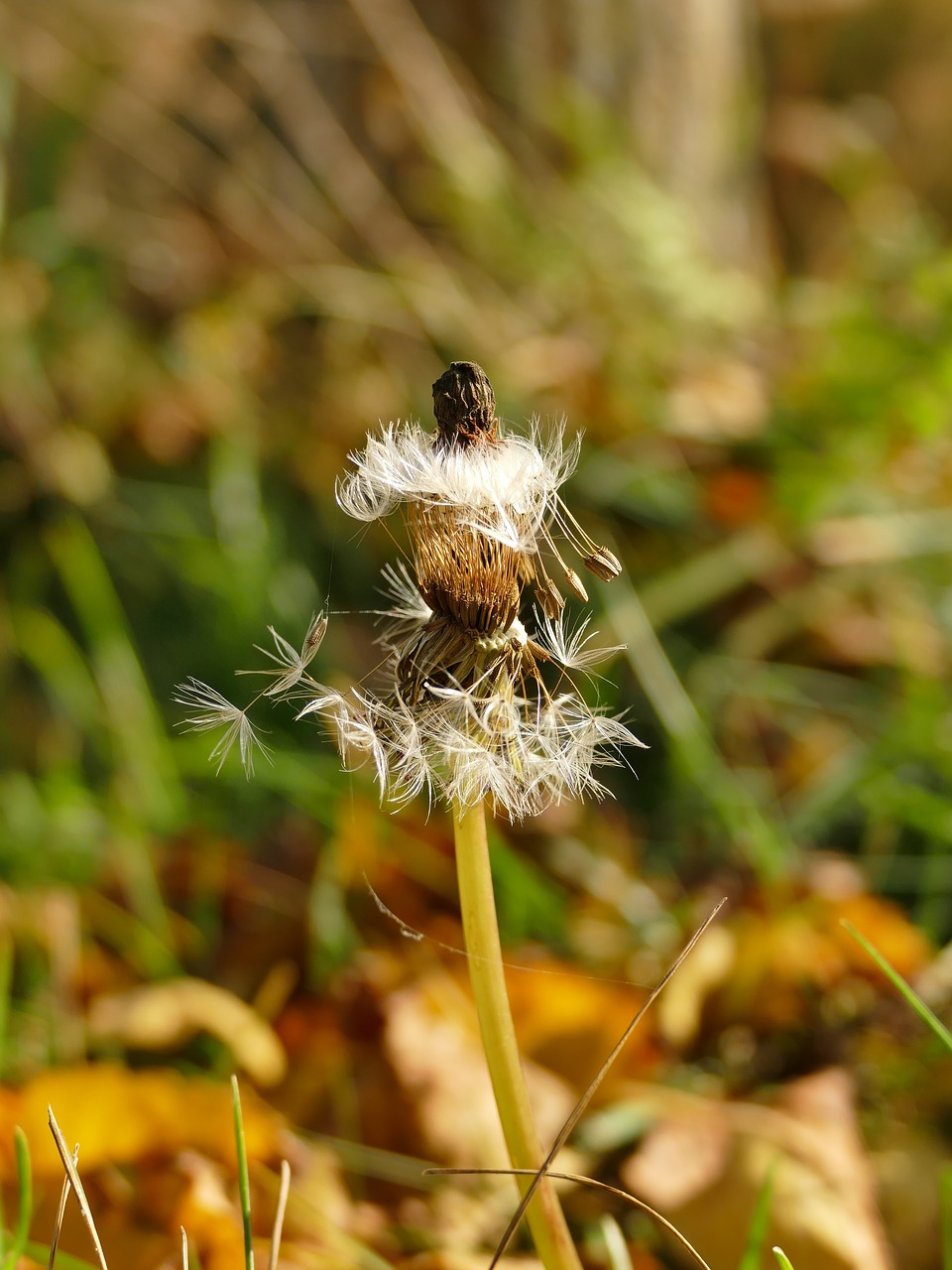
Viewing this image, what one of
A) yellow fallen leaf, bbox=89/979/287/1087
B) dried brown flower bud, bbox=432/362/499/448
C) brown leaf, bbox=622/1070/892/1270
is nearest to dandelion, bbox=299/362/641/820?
dried brown flower bud, bbox=432/362/499/448

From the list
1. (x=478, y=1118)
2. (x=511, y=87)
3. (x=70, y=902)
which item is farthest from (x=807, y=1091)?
(x=511, y=87)

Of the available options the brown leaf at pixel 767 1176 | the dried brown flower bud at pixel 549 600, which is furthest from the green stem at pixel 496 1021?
the brown leaf at pixel 767 1176

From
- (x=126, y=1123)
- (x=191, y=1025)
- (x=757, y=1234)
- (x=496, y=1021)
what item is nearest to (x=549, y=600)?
(x=496, y=1021)

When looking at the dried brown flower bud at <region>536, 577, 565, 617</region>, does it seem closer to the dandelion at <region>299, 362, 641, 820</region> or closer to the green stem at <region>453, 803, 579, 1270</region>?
the dandelion at <region>299, 362, 641, 820</region>

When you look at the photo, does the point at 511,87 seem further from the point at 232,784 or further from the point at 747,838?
the point at 747,838

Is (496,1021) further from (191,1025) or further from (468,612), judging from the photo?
Answer: (191,1025)
